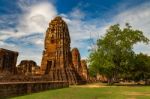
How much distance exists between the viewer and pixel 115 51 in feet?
150

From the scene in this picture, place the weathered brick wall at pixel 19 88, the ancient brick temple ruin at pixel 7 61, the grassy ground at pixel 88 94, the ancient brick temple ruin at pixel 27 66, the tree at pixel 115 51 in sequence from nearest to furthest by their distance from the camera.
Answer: the weathered brick wall at pixel 19 88 < the grassy ground at pixel 88 94 < the ancient brick temple ruin at pixel 7 61 < the tree at pixel 115 51 < the ancient brick temple ruin at pixel 27 66

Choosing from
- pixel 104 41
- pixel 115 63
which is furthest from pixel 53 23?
pixel 115 63

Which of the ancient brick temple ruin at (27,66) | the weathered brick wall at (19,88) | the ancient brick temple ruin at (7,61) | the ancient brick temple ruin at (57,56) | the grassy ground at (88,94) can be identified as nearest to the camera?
the weathered brick wall at (19,88)

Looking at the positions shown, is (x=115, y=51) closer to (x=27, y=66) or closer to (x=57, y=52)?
(x=57, y=52)

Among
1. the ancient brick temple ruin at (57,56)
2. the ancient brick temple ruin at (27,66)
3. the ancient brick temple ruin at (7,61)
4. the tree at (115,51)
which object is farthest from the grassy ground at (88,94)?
the ancient brick temple ruin at (27,66)

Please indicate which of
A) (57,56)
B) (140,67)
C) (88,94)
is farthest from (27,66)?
(88,94)

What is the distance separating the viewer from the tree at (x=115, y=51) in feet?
149

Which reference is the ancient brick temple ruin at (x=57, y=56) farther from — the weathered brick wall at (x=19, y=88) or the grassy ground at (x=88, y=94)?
the grassy ground at (x=88, y=94)

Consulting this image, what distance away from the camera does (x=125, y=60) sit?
45906mm

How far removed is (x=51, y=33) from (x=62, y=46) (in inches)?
184

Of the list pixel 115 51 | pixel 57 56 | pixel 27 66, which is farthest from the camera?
pixel 27 66

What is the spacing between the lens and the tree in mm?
45438

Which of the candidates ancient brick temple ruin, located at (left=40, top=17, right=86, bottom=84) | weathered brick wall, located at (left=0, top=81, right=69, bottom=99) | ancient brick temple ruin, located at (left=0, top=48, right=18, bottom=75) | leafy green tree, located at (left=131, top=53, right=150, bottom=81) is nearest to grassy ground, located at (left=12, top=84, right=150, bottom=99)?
weathered brick wall, located at (left=0, top=81, right=69, bottom=99)

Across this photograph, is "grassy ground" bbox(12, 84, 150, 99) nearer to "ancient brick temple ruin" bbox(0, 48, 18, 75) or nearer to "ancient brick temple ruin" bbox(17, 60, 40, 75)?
"ancient brick temple ruin" bbox(0, 48, 18, 75)
